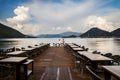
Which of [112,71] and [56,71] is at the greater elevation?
[112,71]

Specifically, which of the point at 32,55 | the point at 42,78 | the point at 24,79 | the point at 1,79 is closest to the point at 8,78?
the point at 1,79

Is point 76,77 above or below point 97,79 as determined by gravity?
below

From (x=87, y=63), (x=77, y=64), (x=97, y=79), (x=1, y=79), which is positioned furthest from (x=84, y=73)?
(x=97, y=79)

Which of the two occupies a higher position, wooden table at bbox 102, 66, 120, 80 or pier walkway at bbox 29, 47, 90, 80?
wooden table at bbox 102, 66, 120, 80

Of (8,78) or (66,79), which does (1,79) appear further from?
(66,79)

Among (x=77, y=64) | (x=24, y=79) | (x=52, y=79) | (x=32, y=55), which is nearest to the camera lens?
(x=24, y=79)

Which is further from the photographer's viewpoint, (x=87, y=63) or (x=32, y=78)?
(x=87, y=63)

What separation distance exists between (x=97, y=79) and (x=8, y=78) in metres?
4.62

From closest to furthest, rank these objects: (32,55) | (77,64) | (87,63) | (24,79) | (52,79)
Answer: (24,79) < (52,79) < (87,63) < (77,64) < (32,55)

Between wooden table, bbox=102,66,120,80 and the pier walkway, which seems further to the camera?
A: the pier walkway

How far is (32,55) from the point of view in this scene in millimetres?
16266

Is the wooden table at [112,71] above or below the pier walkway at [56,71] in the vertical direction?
above

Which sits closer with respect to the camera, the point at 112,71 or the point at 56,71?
the point at 112,71

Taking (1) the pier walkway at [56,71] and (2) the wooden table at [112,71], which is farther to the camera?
(1) the pier walkway at [56,71]
